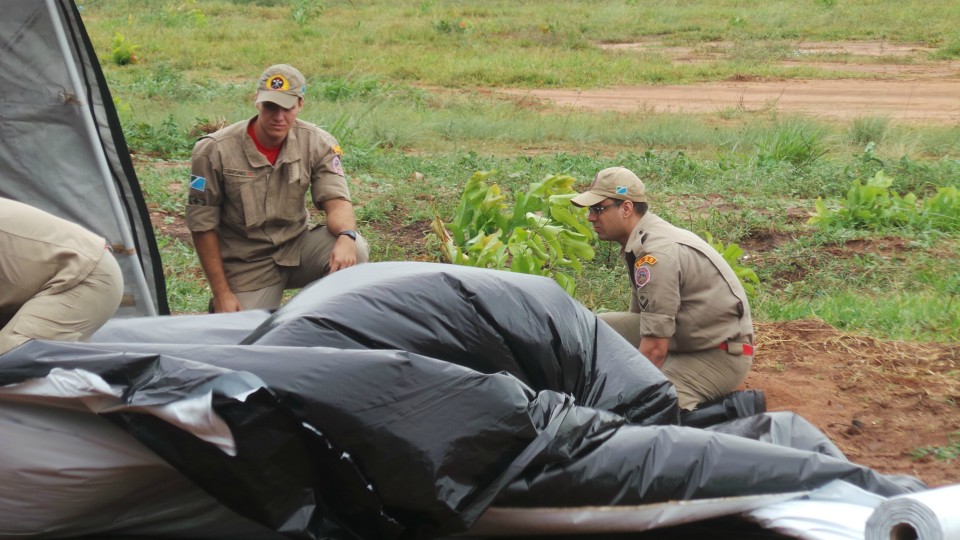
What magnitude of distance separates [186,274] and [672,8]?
18241 mm

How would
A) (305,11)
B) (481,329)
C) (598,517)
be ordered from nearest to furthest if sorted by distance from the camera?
(598,517), (481,329), (305,11)

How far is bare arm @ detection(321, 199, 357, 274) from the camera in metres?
4.72

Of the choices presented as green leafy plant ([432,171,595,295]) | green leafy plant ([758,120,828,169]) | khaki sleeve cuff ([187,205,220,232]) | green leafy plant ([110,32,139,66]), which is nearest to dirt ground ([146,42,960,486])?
green leafy plant ([432,171,595,295])

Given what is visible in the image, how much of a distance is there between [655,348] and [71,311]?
6.91ft

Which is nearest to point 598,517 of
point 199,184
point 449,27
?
point 199,184

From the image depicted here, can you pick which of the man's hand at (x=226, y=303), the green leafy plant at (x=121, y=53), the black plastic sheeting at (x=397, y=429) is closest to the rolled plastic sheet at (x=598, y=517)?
the black plastic sheeting at (x=397, y=429)

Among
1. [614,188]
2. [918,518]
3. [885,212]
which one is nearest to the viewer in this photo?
[918,518]

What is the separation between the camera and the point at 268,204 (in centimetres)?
488

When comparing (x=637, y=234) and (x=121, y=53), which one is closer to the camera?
(x=637, y=234)

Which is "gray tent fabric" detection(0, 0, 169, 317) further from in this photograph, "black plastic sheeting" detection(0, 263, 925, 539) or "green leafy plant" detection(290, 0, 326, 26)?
"green leafy plant" detection(290, 0, 326, 26)

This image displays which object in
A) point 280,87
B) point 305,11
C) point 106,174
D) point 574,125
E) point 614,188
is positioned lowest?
point 574,125

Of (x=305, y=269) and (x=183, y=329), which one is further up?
(x=183, y=329)

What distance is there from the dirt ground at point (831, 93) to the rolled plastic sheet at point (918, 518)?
36.5 feet

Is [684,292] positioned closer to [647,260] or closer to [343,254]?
[647,260]
